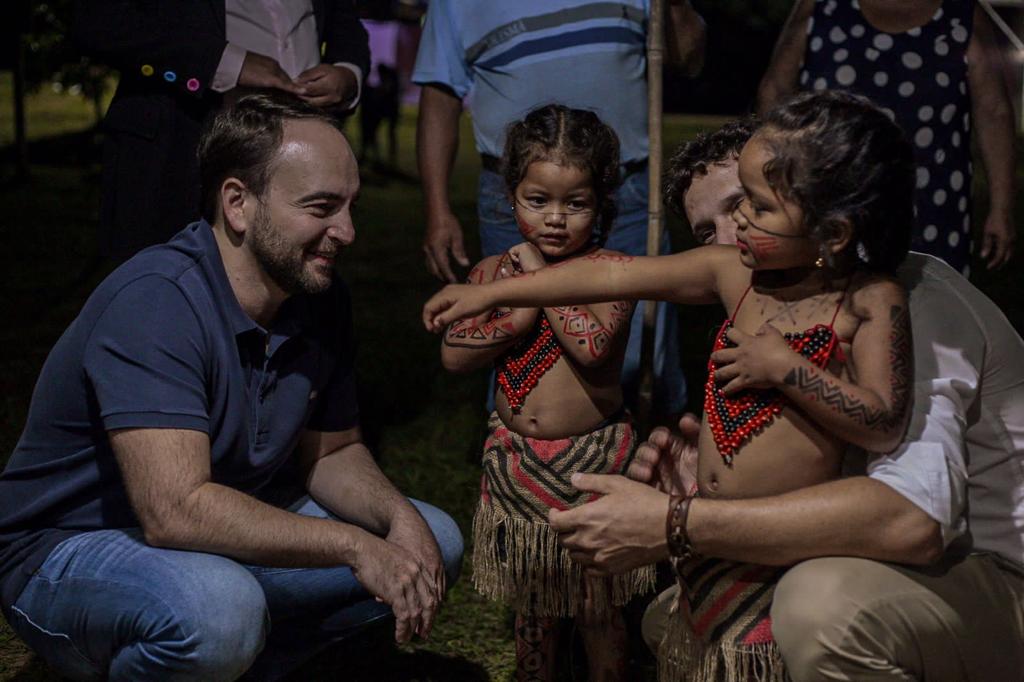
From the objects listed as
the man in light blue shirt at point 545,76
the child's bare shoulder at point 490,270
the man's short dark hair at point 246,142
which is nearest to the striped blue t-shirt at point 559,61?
the man in light blue shirt at point 545,76

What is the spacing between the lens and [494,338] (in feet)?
10.4

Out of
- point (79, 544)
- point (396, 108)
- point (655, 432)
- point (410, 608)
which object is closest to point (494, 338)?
point (655, 432)

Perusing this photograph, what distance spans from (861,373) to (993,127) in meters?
2.27

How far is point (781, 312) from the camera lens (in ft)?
8.04

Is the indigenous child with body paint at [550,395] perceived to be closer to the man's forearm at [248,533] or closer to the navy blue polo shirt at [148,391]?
the navy blue polo shirt at [148,391]

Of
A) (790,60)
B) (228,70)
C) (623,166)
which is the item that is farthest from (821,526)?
(228,70)

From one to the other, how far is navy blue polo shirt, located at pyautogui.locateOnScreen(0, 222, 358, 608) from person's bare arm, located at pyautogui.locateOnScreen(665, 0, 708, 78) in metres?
1.64

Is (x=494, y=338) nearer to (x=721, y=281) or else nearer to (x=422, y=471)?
(x=721, y=281)

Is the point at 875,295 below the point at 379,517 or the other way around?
the other way around

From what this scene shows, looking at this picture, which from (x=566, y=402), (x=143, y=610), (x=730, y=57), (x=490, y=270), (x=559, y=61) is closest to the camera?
(x=143, y=610)

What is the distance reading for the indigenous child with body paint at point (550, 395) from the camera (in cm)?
316

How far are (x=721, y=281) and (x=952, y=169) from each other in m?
1.95

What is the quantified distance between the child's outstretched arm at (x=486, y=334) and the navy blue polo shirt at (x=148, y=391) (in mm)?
392

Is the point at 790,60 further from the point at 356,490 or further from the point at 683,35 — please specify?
the point at 356,490
